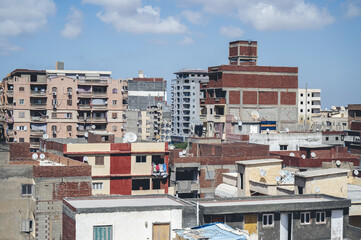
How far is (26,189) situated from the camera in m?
45.1

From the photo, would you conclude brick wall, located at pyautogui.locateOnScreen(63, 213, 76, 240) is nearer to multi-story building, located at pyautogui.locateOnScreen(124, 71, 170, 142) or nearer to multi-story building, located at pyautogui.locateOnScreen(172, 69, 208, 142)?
multi-story building, located at pyautogui.locateOnScreen(124, 71, 170, 142)

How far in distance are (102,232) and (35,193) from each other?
490 inches

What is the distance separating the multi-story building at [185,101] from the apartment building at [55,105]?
67.1 metres

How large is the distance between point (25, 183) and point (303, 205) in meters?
19.7

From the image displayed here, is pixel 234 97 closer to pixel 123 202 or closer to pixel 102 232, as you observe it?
pixel 123 202

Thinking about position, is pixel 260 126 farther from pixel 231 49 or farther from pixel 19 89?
pixel 19 89

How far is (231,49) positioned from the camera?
340 ft

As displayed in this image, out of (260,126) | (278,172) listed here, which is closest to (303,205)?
(278,172)

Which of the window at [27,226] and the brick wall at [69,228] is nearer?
the brick wall at [69,228]

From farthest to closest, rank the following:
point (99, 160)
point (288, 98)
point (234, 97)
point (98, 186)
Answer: point (288, 98) → point (234, 97) → point (99, 160) → point (98, 186)

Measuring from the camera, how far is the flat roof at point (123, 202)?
35.0 metres

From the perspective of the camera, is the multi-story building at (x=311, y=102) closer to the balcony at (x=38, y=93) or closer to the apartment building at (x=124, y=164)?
the balcony at (x=38, y=93)

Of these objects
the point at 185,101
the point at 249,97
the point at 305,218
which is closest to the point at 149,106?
the point at 185,101

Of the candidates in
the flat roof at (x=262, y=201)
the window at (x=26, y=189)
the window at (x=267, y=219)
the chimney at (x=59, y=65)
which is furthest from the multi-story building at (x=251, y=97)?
the chimney at (x=59, y=65)
